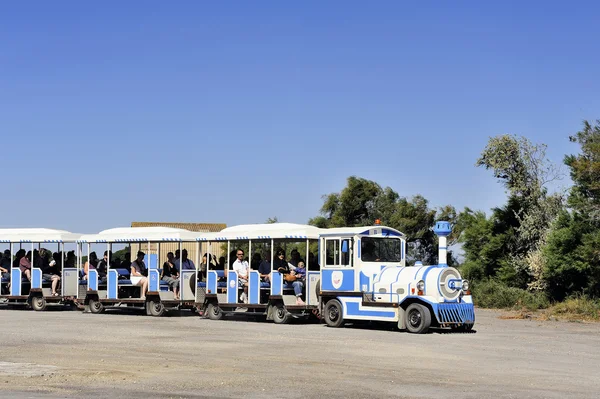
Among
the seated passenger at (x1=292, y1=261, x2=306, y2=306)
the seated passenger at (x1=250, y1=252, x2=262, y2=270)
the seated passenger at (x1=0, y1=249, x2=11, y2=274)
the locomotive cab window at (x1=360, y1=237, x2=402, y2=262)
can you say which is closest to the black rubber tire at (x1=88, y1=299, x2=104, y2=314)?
the seated passenger at (x1=0, y1=249, x2=11, y2=274)

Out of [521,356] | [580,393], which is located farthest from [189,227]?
[580,393]

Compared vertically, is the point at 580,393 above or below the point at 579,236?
below

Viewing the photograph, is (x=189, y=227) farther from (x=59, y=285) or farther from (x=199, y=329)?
(x=199, y=329)

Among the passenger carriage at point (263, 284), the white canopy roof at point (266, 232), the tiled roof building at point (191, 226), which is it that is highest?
the tiled roof building at point (191, 226)

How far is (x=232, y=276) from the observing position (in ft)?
94.7

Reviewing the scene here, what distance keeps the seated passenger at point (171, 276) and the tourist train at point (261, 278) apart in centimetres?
3

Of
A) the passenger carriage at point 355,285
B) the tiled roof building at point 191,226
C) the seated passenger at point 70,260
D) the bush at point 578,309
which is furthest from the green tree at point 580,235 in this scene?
the tiled roof building at point 191,226

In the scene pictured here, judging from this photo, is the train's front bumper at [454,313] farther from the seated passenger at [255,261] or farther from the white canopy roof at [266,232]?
the seated passenger at [255,261]

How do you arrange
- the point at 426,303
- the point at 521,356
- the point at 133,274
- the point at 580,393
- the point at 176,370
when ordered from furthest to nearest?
1. the point at 133,274
2. the point at 426,303
3. the point at 521,356
4. the point at 176,370
5. the point at 580,393

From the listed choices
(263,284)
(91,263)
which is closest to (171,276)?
(91,263)

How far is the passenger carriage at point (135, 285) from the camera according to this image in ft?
100

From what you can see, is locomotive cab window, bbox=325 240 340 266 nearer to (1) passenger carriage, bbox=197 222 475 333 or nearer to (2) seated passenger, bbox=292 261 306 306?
(1) passenger carriage, bbox=197 222 475 333

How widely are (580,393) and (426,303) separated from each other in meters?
10.4

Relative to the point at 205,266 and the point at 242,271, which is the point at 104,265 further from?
the point at 242,271
